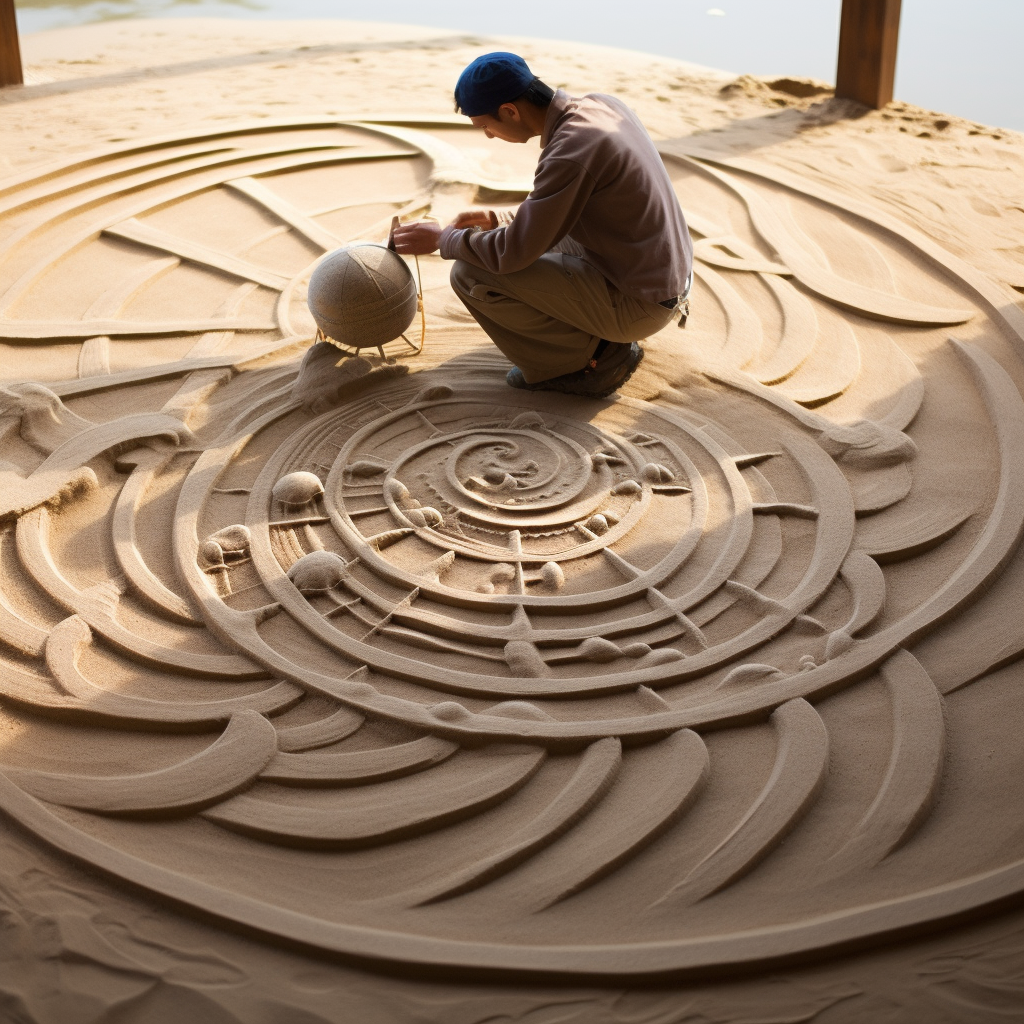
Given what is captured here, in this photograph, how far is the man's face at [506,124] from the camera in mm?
3766

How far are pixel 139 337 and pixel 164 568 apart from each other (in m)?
1.69

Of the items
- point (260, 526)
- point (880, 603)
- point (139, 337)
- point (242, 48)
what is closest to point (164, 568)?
point (260, 526)

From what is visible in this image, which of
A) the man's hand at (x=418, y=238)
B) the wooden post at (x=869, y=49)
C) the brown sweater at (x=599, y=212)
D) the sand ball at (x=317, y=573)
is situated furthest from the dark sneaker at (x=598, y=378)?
the wooden post at (x=869, y=49)

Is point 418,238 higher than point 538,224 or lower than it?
lower

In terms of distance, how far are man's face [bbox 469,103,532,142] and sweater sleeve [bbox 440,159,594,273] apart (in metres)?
0.21

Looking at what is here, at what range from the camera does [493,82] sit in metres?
3.69

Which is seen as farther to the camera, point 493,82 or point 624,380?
point 624,380

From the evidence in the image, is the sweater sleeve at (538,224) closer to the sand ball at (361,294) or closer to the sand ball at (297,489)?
the sand ball at (361,294)

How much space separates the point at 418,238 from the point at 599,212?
77 centimetres

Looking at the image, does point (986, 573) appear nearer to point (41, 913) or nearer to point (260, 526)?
point (260, 526)

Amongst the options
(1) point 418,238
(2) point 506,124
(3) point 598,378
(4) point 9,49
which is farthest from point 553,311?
(4) point 9,49

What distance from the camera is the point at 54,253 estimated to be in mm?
5156

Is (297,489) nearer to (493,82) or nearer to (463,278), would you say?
(463,278)

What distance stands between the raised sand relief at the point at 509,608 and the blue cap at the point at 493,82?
3.81ft
